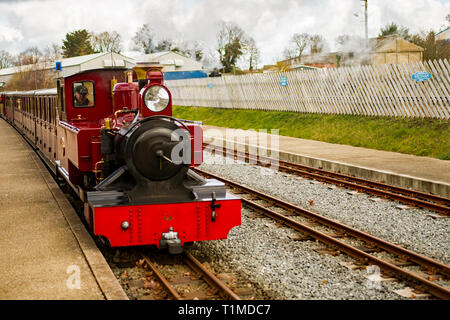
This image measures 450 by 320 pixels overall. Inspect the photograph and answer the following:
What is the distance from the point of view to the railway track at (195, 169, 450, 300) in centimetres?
585

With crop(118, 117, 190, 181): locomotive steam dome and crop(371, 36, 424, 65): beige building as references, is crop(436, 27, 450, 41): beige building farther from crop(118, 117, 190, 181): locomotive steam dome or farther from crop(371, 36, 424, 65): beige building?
crop(118, 117, 190, 181): locomotive steam dome

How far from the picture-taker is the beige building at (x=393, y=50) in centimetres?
3269

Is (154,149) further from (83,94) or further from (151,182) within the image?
(83,94)

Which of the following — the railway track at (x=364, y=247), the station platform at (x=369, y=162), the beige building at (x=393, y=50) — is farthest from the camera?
the beige building at (x=393, y=50)

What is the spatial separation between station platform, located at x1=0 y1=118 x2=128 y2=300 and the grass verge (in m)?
9.47

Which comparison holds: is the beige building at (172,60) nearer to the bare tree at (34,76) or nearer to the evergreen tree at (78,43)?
the bare tree at (34,76)

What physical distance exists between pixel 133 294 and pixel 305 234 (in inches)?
122

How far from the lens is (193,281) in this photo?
19.5 feet

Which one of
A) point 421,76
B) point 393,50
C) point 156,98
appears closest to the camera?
point 156,98

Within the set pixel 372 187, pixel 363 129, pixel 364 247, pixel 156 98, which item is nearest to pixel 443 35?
pixel 363 129

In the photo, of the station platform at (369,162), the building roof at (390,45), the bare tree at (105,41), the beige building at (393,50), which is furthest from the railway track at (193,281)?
the bare tree at (105,41)

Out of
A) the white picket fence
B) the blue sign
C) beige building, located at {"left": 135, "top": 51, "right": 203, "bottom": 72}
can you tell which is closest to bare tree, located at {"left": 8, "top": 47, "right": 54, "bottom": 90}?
beige building, located at {"left": 135, "top": 51, "right": 203, "bottom": 72}

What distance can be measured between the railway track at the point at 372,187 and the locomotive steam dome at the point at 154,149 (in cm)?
496

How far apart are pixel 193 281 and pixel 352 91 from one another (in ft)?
50.4
